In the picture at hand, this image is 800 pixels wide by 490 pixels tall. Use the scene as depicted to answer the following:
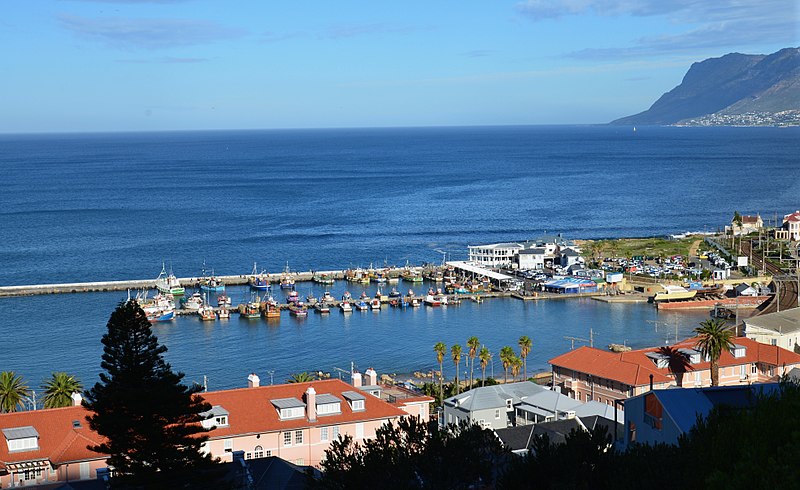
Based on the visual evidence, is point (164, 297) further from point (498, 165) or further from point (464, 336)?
point (498, 165)

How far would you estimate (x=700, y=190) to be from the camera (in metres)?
121

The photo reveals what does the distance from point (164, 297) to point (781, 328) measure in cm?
3142

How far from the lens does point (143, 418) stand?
1778 cm

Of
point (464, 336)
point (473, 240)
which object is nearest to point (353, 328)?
point (464, 336)

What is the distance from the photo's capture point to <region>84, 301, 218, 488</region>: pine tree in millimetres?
17484

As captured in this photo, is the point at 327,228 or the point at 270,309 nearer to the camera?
the point at 270,309

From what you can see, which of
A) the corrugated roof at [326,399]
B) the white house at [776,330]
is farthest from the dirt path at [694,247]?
the corrugated roof at [326,399]

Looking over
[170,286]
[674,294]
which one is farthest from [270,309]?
[674,294]

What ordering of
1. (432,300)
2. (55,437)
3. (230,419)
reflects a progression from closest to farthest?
(55,437) → (230,419) → (432,300)

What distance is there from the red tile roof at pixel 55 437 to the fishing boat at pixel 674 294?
39034mm

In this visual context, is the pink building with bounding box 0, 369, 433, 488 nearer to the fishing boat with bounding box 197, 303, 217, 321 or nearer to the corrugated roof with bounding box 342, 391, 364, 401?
the corrugated roof with bounding box 342, 391, 364, 401

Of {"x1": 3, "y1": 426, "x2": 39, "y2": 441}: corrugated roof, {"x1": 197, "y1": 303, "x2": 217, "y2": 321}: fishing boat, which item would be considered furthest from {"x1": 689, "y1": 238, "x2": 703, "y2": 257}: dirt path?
{"x1": 3, "y1": 426, "x2": 39, "y2": 441}: corrugated roof

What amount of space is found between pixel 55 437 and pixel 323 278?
135 ft

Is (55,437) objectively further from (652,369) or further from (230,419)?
(652,369)
